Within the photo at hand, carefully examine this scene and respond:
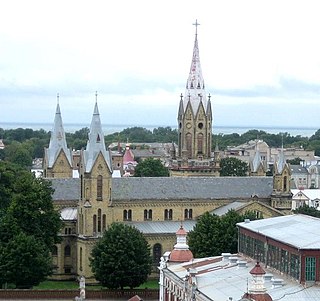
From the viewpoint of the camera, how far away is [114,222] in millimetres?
102688

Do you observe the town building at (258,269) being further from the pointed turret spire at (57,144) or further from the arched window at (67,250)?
the pointed turret spire at (57,144)

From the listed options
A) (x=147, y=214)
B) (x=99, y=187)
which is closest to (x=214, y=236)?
(x=99, y=187)

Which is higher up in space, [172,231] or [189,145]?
[189,145]

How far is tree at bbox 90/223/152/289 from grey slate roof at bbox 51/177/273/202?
12.0 m

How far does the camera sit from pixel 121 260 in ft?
302

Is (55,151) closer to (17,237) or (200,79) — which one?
(200,79)

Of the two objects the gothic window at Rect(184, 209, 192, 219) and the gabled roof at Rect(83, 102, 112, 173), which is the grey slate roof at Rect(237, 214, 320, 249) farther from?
the gothic window at Rect(184, 209, 192, 219)

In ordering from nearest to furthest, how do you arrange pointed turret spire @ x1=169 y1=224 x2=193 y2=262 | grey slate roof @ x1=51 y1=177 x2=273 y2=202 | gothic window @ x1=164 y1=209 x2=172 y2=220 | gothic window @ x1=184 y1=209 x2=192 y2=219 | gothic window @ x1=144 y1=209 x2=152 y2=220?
pointed turret spire @ x1=169 y1=224 x2=193 y2=262, grey slate roof @ x1=51 y1=177 x2=273 y2=202, gothic window @ x1=144 y1=209 x2=152 y2=220, gothic window @ x1=164 y1=209 x2=172 y2=220, gothic window @ x1=184 y1=209 x2=192 y2=219

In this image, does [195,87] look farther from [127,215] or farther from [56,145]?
[127,215]

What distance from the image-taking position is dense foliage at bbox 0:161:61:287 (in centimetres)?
9162

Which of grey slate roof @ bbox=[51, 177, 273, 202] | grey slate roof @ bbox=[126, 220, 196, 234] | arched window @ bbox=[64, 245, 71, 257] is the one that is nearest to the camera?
grey slate roof @ bbox=[126, 220, 196, 234]

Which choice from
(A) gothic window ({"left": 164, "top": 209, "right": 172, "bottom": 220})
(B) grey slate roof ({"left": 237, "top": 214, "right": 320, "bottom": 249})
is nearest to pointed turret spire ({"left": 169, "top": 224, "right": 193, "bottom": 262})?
(B) grey slate roof ({"left": 237, "top": 214, "right": 320, "bottom": 249})

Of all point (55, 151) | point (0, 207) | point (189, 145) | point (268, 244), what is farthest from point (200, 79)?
point (268, 244)

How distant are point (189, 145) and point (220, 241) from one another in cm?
2963
